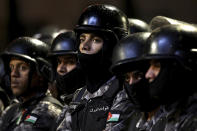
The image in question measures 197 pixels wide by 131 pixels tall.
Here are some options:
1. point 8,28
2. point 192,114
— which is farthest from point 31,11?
point 192,114

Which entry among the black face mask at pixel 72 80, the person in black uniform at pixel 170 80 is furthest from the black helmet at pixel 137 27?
the person in black uniform at pixel 170 80

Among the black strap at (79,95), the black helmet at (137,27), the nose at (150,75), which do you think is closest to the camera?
the nose at (150,75)

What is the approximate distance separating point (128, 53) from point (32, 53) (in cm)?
208

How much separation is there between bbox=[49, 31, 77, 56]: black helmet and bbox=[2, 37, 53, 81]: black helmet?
1.36 ft

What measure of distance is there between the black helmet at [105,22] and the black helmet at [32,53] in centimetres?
123

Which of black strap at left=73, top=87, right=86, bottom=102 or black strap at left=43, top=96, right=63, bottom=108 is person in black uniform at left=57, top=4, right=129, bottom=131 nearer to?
black strap at left=73, top=87, right=86, bottom=102

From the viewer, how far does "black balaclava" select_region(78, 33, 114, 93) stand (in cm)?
479

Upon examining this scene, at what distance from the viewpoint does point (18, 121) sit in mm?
5777

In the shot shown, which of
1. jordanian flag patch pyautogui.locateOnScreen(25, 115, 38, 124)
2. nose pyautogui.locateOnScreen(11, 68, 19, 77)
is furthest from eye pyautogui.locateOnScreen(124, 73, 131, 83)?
nose pyautogui.locateOnScreen(11, 68, 19, 77)

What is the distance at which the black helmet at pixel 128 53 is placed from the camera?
4.28 meters

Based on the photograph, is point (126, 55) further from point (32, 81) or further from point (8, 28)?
point (8, 28)

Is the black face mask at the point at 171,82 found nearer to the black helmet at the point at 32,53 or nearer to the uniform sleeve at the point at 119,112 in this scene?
the uniform sleeve at the point at 119,112

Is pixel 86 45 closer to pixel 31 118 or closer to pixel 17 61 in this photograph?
pixel 31 118

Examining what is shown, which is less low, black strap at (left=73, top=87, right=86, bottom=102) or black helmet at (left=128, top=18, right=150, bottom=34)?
black helmet at (left=128, top=18, right=150, bottom=34)
